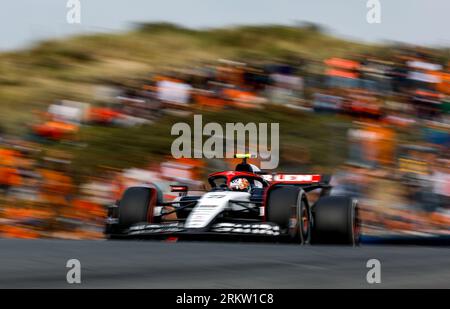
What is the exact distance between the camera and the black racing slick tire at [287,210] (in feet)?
32.1

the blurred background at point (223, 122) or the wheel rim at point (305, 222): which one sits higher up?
the blurred background at point (223, 122)

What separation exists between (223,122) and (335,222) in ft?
24.6

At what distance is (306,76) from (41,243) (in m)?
10.3

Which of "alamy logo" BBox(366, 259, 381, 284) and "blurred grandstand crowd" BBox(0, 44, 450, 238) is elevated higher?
"blurred grandstand crowd" BBox(0, 44, 450, 238)

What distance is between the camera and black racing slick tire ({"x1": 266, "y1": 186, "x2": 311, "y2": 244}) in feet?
32.1

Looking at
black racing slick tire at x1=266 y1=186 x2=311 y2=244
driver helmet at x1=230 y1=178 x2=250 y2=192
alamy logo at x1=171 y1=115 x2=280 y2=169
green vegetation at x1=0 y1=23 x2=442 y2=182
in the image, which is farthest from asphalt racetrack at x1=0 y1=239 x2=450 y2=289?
alamy logo at x1=171 y1=115 x2=280 y2=169

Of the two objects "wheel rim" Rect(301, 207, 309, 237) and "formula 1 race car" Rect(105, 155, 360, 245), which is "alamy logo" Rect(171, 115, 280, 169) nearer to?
"formula 1 race car" Rect(105, 155, 360, 245)

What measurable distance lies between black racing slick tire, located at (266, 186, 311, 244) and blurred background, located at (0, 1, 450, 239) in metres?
2.05

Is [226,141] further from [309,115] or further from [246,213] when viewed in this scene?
[246,213]

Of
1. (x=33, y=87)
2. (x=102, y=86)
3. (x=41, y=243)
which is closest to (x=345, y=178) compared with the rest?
(x=41, y=243)

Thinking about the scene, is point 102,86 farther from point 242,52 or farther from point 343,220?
point 343,220

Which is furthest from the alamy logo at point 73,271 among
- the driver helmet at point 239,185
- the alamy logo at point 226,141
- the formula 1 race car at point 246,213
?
the alamy logo at point 226,141

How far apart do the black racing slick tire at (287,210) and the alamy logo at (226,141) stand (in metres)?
6.20

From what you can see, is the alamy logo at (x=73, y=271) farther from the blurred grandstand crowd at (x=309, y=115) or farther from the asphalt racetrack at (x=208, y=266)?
the blurred grandstand crowd at (x=309, y=115)
